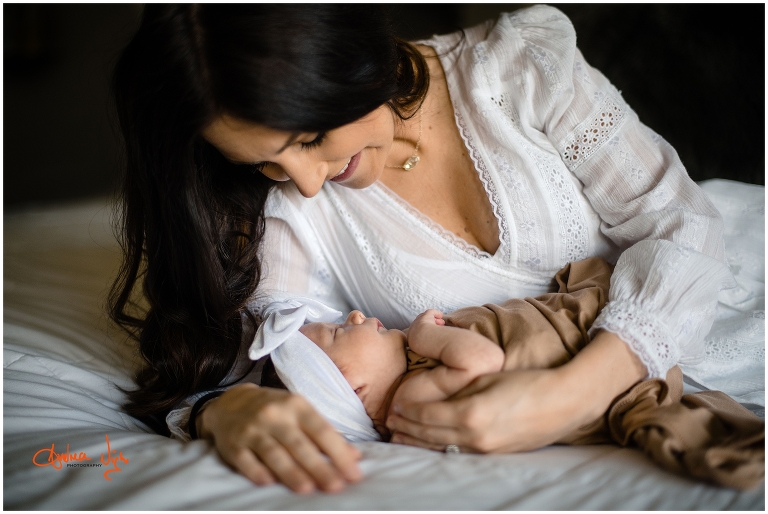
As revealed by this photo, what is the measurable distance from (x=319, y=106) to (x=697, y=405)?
0.76m

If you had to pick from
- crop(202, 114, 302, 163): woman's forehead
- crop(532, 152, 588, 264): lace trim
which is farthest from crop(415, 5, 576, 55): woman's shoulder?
crop(202, 114, 302, 163): woman's forehead

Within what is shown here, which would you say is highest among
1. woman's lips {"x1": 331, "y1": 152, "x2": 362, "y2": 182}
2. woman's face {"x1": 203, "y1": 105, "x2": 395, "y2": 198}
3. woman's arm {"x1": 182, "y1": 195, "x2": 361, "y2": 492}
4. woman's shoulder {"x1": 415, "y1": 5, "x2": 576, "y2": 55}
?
woman's shoulder {"x1": 415, "y1": 5, "x2": 576, "y2": 55}

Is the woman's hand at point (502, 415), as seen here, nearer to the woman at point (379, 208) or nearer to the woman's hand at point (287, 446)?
the woman at point (379, 208)

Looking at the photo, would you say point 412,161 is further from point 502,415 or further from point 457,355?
point 502,415

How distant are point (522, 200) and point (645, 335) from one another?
405 mm

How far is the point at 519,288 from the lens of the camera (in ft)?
4.26

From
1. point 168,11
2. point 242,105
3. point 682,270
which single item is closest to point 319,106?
point 242,105

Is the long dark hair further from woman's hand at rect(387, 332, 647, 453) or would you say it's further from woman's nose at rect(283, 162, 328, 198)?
woman's hand at rect(387, 332, 647, 453)

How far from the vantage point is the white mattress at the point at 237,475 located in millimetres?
774

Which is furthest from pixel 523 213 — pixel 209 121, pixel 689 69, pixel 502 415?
pixel 689 69

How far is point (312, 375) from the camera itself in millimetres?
1035

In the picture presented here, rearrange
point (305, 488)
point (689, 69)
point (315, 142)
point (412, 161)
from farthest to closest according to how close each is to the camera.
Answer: point (689, 69) < point (412, 161) < point (315, 142) < point (305, 488)

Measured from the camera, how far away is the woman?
90 centimetres

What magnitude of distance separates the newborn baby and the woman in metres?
0.04
